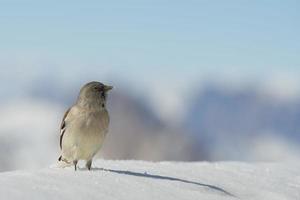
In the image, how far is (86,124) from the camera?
10602mm

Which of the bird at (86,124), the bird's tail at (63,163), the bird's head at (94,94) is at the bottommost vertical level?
the bird's tail at (63,163)

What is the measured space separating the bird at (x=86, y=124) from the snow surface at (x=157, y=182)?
29 cm

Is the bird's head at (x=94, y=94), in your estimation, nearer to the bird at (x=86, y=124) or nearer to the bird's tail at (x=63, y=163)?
the bird at (x=86, y=124)

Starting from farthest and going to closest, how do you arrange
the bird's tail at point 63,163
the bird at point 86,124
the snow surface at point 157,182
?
the bird's tail at point 63,163 < the bird at point 86,124 < the snow surface at point 157,182

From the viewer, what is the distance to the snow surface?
342 inches

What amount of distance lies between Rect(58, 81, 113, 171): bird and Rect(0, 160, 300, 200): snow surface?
0.29m

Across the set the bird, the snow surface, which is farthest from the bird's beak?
the snow surface

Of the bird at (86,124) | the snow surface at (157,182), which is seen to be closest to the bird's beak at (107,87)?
the bird at (86,124)

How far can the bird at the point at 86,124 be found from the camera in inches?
418

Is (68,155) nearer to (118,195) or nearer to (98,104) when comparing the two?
(98,104)

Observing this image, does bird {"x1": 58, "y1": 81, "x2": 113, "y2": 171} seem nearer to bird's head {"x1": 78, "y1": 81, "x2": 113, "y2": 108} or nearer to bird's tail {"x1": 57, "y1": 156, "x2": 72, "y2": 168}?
bird's head {"x1": 78, "y1": 81, "x2": 113, "y2": 108}

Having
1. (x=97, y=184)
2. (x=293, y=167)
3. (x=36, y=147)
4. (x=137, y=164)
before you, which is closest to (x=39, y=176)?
(x=97, y=184)

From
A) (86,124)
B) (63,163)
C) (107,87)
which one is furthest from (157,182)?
(63,163)

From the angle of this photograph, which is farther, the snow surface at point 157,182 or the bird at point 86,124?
the bird at point 86,124
